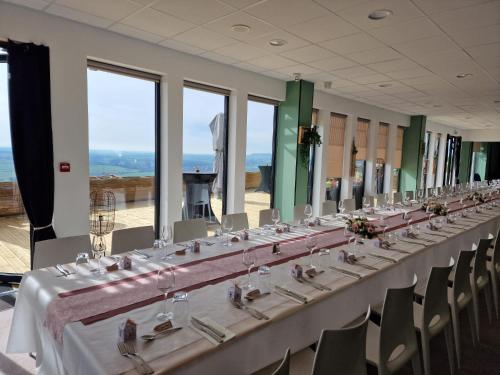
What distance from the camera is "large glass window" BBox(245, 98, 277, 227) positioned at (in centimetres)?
658

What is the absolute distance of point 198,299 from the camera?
199 cm

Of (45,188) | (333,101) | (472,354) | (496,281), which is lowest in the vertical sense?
(472,354)

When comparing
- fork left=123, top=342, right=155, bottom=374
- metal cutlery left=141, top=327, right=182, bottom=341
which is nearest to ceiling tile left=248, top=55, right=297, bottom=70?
metal cutlery left=141, top=327, right=182, bottom=341

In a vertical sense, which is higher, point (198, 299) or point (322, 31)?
point (322, 31)

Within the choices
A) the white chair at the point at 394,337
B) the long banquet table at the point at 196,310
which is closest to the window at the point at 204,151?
the long banquet table at the point at 196,310

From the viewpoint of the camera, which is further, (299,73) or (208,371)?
(299,73)

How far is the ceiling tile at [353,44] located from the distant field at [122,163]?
103 inches

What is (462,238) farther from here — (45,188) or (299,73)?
(45,188)

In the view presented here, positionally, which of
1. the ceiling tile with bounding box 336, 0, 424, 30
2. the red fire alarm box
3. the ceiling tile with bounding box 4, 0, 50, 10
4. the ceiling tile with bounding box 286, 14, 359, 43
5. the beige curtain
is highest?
the ceiling tile with bounding box 4, 0, 50, 10

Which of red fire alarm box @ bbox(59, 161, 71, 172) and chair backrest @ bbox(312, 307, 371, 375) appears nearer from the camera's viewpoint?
chair backrest @ bbox(312, 307, 371, 375)

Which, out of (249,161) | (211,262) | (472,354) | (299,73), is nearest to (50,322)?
(211,262)

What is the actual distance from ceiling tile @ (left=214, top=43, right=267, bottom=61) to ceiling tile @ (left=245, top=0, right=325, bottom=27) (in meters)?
1.00

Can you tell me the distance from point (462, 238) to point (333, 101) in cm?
481

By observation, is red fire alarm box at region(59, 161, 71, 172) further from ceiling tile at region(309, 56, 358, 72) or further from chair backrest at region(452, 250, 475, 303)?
chair backrest at region(452, 250, 475, 303)
